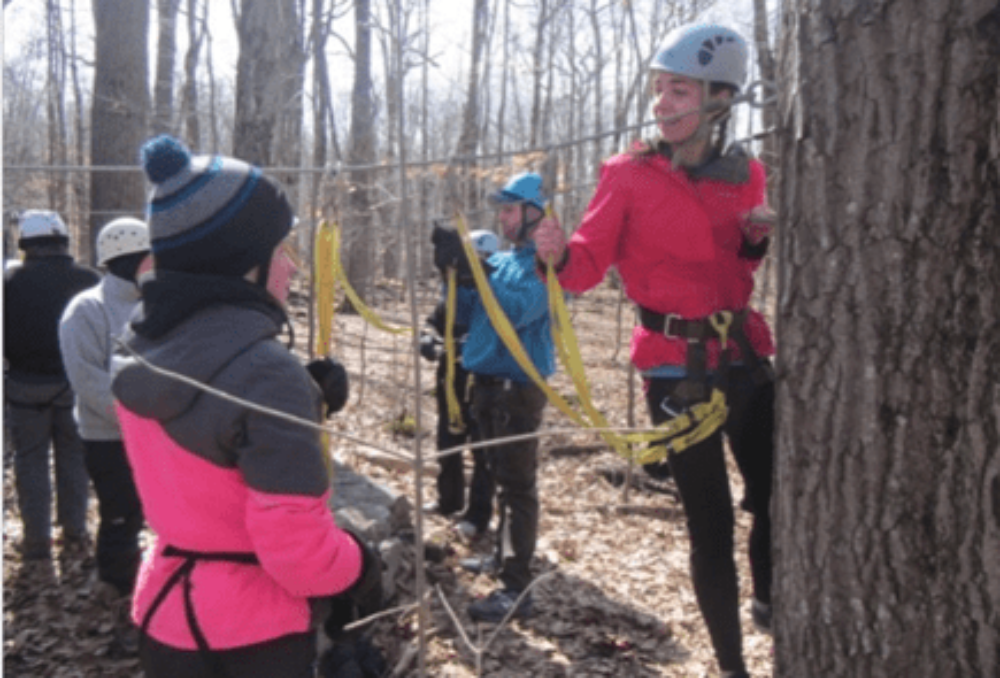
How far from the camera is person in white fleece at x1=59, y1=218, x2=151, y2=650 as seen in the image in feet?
13.7

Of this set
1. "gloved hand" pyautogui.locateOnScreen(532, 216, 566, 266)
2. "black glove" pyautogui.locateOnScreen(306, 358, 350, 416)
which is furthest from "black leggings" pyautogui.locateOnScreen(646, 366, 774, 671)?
"black glove" pyautogui.locateOnScreen(306, 358, 350, 416)

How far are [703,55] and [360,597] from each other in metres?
1.83

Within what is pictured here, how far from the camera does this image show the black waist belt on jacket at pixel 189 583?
1.95 m

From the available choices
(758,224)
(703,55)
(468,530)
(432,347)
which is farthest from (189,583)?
(432,347)

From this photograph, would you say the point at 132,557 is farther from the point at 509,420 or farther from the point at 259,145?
the point at 259,145

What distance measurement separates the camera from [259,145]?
26.1 ft

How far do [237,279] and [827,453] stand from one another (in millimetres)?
1341

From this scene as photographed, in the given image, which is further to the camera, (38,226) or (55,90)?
(55,90)

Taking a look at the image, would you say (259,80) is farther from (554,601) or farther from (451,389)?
(554,601)

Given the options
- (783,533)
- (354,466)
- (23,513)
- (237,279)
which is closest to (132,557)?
(23,513)

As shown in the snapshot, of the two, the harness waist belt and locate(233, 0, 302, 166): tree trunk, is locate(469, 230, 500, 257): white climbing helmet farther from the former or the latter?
the harness waist belt

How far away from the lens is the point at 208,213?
1908 millimetres

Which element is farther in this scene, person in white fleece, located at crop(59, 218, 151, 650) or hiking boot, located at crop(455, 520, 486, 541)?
hiking boot, located at crop(455, 520, 486, 541)

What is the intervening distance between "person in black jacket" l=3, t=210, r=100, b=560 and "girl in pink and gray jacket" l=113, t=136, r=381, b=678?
128 inches
